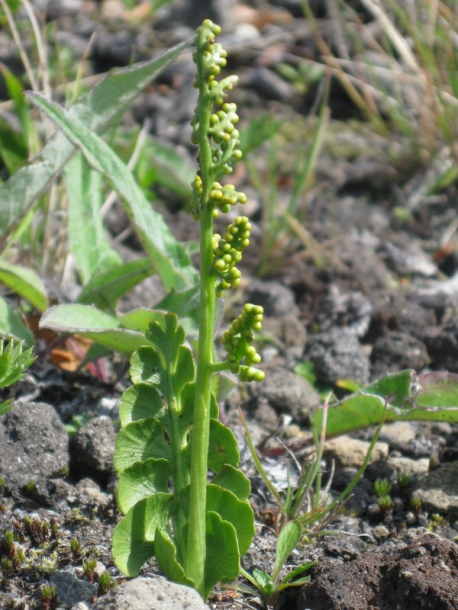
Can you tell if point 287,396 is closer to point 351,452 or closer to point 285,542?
point 351,452

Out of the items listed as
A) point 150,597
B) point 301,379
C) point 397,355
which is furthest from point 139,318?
point 397,355

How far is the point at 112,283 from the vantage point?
2.49 m

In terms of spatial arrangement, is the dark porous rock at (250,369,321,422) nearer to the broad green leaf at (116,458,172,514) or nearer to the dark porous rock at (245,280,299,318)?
the dark porous rock at (245,280,299,318)

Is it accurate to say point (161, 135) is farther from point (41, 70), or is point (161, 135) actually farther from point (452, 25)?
point (452, 25)

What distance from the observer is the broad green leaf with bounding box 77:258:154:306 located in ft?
8.19

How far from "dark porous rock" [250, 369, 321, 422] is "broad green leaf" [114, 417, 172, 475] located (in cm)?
90

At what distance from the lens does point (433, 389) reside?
2.27 meters

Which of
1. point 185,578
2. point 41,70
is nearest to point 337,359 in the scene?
point 185,578

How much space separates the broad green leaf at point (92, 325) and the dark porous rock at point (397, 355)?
1069 mm

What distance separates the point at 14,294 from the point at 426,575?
179cm

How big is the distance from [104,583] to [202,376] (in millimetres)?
541

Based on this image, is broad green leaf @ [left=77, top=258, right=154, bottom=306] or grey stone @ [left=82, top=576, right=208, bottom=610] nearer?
grey stone @ [left=82, top=576, right=208, bottom=610]

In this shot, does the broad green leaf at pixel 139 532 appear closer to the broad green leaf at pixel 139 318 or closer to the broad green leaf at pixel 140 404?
the broad green leaf at pixel 140 404

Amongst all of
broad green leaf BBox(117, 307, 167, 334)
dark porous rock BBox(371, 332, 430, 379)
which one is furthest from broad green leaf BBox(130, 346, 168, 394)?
dark porous rock BBox(371, 332, 430, 379)
